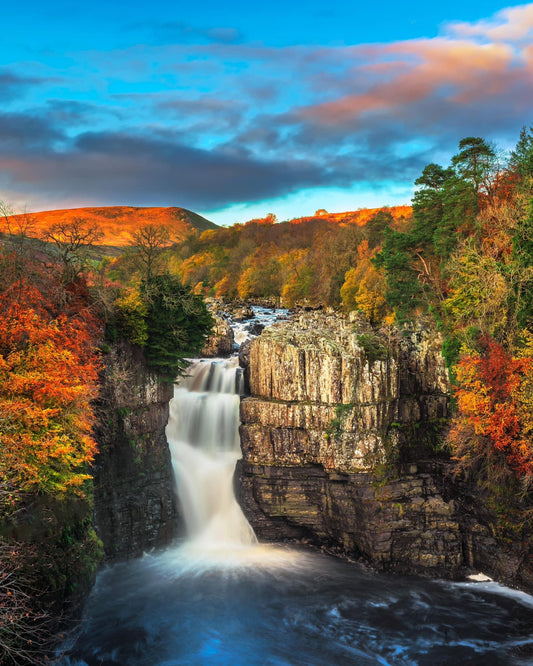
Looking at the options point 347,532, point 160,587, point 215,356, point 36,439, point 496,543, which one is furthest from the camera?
point 215,356

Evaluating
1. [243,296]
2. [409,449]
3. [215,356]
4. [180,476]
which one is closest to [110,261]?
[243,296]

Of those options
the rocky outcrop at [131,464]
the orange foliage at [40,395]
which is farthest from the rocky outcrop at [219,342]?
the orange foliage at [40,395]

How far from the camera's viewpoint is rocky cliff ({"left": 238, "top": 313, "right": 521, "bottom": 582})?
28.9m

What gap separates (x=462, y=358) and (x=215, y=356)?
61.5ft

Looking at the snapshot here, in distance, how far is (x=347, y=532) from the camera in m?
30.2

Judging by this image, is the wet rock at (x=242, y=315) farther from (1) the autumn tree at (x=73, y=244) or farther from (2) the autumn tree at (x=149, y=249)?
(1) the autumn tree at (x=73, y=244)

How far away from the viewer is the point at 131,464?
97.9ft

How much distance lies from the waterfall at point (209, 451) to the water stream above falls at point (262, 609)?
8 cm

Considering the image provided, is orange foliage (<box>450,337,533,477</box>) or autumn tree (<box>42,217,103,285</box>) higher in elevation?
autumn tree (<box>42,217,103,285</box>)

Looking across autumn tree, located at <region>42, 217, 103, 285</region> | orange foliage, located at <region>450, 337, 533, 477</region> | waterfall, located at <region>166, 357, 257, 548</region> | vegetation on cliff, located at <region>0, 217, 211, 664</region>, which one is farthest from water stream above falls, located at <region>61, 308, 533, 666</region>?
autumn tree, located at <region>42, 217, 103, 285</region>

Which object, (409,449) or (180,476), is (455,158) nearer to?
(409,449)

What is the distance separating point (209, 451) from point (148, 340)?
771 centimetres

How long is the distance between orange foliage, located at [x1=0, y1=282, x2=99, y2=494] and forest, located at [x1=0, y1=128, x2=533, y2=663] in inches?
2.7

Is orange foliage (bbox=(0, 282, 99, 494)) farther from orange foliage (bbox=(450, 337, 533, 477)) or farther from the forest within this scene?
orange foliage (bbox=(450, 337, 533, 477))
